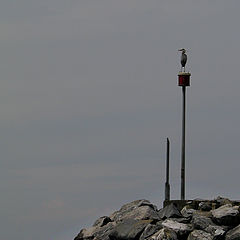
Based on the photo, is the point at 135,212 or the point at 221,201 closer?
the point at 221,201

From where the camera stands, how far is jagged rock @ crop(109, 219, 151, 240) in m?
31.0

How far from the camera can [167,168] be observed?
35062 millimetres

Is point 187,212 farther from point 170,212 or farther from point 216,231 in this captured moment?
point 216,231

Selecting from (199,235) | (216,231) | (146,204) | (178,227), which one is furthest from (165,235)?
(146,204)

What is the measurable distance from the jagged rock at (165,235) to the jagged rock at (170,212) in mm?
1518

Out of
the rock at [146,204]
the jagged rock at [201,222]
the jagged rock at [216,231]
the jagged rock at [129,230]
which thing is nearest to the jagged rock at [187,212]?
the jagged rock at [201,222]

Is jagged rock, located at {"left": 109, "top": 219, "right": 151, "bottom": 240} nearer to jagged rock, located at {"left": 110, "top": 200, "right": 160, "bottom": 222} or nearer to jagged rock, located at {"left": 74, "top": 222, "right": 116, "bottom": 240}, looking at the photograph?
jagged rock, located at {"left": 110, "top": 200, "right": 160, "bottom": 222}

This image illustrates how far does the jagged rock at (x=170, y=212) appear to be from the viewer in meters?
31.5

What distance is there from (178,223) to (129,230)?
6.67 ft

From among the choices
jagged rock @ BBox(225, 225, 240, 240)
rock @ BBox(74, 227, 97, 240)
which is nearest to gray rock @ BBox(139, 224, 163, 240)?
jagged rock @ BBox(225, 225, 240, 240)

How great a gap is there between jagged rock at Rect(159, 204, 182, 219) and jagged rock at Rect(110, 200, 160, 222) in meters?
0.23

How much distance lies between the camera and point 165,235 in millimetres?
29703

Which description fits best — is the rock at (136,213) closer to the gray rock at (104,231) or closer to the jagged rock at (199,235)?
the gray rock at (104,231)

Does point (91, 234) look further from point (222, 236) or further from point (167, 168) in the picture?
point (222, 236)
